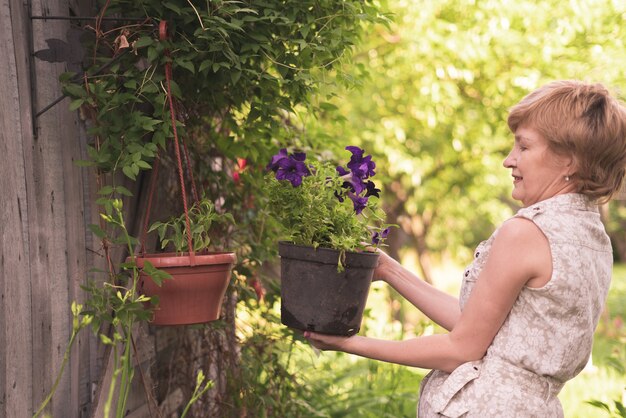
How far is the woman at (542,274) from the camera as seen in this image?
2.00m

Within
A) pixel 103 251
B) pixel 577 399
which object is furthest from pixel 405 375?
pixel 103 251

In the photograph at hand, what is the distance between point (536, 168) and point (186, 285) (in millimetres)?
1054

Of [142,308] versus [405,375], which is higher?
[142,308]

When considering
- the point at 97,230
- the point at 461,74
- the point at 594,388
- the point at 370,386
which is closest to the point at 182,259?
the point at 97,230

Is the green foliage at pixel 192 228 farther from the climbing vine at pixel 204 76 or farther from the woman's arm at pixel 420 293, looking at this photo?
the woman's arm at pixel 420 293

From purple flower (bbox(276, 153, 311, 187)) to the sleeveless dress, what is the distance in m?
0.60

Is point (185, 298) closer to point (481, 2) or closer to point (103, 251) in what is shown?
point (103, 251)

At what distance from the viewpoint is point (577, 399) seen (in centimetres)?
577

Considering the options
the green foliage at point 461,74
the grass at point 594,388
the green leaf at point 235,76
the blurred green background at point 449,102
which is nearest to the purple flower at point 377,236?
the green leaf at point 235,76

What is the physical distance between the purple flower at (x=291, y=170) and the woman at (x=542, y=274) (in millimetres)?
586

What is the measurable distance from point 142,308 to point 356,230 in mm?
653

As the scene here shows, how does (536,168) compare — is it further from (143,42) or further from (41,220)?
(41,220)

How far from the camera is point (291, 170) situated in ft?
7.73

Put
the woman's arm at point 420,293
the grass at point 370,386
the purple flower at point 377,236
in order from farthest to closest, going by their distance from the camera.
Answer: the grass at point 370,386
the woman's arm at point 420,293
the purple flower at point 377,236
